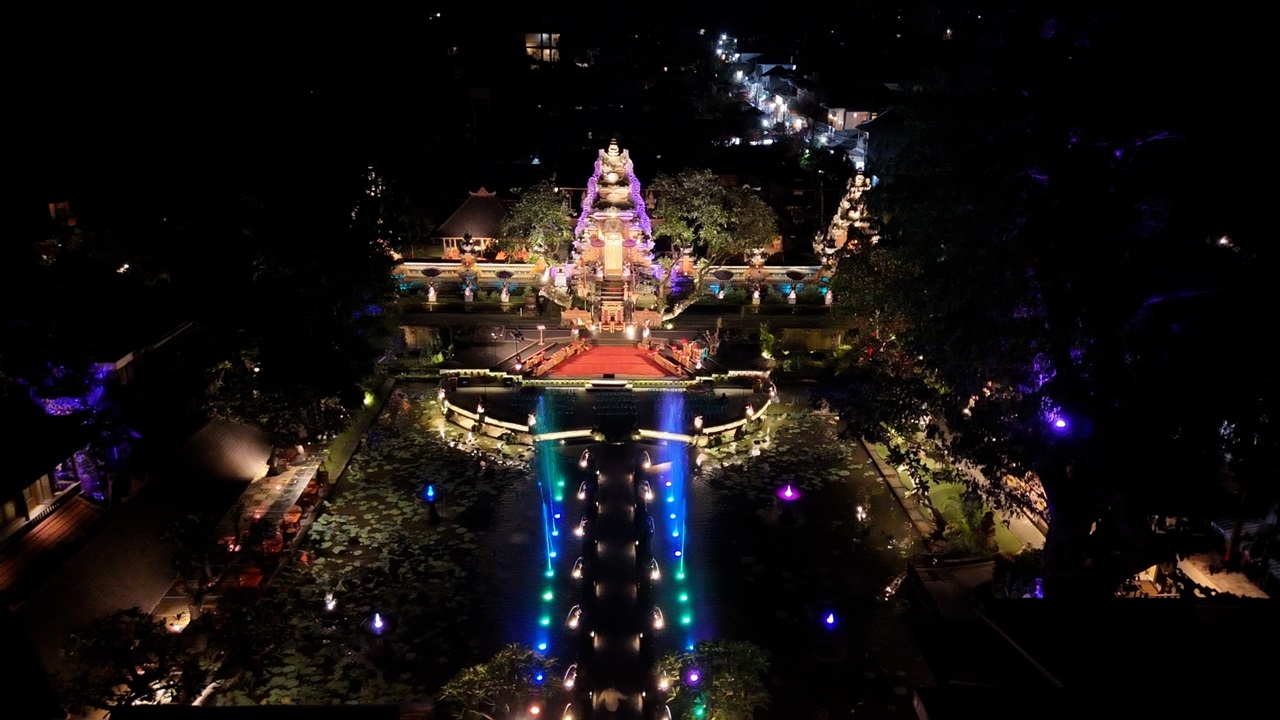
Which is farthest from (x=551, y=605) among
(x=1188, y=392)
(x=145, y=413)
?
(x=1188, y=392)

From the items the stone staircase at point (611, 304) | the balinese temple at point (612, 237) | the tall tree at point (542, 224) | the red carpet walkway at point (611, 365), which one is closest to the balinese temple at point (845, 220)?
the balinese temple at point (612, 237)

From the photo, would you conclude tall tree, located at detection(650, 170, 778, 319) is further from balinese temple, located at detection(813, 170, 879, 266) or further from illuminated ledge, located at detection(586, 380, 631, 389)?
illuminated ledge, located at detection(586, 380, 631, 389)

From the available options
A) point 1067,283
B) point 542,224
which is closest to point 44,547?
point 1067,283

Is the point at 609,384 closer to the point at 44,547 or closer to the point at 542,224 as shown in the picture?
Answer: the point at 542,224

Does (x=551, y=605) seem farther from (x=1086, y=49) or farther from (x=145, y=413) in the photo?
(x=1086, y=49)

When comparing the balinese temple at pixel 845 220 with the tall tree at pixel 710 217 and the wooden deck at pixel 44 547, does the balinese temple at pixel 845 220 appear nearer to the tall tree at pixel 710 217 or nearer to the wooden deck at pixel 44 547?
the tall tree at pixel 710 217
